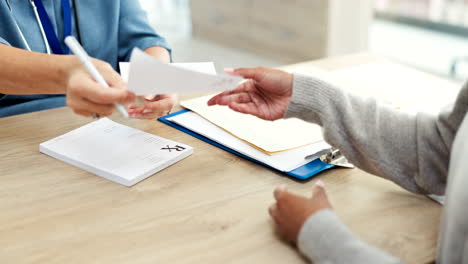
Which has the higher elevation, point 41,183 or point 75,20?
point 75,20

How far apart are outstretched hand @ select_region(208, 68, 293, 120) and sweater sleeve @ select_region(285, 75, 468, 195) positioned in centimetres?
3

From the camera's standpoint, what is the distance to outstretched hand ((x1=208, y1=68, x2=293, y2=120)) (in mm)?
851

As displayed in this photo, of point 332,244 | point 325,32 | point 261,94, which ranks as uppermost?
point 261,94

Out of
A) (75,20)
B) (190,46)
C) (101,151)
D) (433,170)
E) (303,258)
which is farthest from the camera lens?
(190,46)

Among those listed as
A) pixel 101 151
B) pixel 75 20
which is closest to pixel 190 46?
pixel 75 20

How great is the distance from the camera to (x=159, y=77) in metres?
0.72

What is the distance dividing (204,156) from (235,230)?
0.25 meters

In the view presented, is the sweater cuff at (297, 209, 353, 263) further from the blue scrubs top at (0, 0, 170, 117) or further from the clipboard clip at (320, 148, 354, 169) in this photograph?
the blue scrubs top at (0, 0, 170, 117)

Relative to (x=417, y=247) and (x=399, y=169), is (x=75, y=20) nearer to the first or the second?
(x=399, y=169)

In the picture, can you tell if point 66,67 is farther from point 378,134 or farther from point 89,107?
point 378,134

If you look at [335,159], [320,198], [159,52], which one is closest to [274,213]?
[320,198]

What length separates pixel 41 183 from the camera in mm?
833

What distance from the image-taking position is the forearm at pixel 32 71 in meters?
0.90

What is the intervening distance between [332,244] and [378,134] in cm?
27
